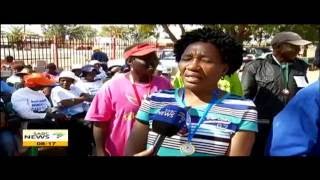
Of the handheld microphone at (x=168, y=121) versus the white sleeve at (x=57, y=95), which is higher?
the handheld microphone at (x=168, y=121)

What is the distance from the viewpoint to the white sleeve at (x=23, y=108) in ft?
8.82

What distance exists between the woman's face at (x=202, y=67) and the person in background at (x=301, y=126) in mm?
388

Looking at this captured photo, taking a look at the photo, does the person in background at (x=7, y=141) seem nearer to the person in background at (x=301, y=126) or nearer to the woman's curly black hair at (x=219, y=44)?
Result: the woman's curly black hair at (x=219, y=44)

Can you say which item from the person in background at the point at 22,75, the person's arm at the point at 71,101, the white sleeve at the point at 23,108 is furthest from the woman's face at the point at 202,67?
the person in background at the point at 22,75

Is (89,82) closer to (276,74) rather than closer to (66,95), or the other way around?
(66,95)

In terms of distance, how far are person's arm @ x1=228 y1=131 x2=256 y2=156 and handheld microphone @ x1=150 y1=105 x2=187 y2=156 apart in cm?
18

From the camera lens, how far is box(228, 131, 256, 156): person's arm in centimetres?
149

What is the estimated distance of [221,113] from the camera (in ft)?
4.95

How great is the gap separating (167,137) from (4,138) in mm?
1179

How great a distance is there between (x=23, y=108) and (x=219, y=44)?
1652 mm

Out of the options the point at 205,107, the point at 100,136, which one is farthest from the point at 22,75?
the point at 205,107

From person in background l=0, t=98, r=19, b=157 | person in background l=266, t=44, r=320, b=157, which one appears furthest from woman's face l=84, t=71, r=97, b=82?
person in background l=266, t=44, r=320, b=157

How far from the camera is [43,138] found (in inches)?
88.0
